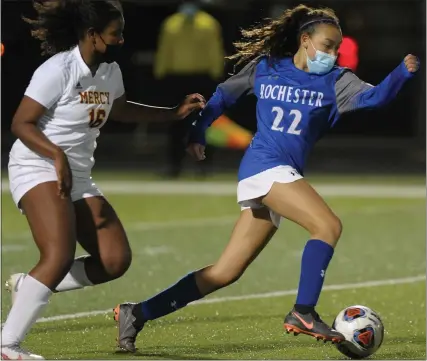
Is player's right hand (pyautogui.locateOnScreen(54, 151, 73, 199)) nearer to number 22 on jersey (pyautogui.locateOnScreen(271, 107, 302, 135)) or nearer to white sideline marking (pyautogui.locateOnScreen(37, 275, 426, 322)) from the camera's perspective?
number 22 on jersey (pyautogui.locateOnScreen(271, 107, 302, 135))

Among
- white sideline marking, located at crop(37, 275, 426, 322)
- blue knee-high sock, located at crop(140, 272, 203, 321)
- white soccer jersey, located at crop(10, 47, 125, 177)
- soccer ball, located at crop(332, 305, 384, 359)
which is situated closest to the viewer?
white soccer jersey, located at crop(10, 47, 125, 177)

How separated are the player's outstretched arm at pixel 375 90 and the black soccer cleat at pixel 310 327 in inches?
48.2

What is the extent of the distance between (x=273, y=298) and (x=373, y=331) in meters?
2.78

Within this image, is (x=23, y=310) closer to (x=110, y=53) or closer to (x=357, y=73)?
(x=110, y=53)

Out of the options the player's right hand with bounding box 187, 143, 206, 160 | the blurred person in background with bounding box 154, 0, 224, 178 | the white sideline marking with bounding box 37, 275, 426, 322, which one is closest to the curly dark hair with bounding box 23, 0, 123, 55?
the player's right hand with bounding box 187, 143, 206, 160

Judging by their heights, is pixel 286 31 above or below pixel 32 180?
above

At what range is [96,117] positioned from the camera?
25.0 feet

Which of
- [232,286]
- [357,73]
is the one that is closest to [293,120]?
[232,286]

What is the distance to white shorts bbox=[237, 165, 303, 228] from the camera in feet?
25.6

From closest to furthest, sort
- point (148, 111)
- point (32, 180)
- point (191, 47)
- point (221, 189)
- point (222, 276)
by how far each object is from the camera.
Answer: point (32, 180) → point (222, 276) → point (148, 111) → point (221, 189) → point (191, 47)

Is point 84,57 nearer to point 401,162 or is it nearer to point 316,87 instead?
point 316,87

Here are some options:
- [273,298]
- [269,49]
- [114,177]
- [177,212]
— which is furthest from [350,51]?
[114,177]

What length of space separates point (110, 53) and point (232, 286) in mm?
3919

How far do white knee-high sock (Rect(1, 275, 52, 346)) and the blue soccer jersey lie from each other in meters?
1.40
